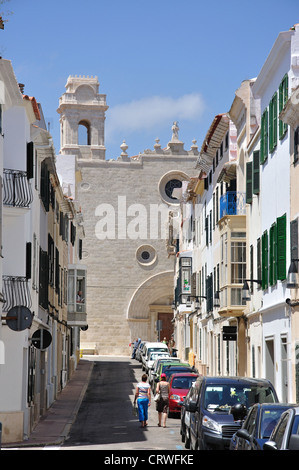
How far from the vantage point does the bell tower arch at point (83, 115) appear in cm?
7606

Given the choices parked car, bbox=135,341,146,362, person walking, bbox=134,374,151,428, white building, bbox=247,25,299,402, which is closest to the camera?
white building, bbox=247,25,299,402

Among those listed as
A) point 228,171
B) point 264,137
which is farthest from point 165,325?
point 264,137

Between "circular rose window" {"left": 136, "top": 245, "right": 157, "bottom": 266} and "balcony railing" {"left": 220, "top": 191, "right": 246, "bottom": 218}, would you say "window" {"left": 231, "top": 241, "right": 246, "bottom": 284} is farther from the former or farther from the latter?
"circular rose window" {"left": 136, "top": 245, "right": 157, "bottom": 266}

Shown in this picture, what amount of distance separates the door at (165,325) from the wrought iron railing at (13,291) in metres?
53.8

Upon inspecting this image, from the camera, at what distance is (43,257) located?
30.1 m

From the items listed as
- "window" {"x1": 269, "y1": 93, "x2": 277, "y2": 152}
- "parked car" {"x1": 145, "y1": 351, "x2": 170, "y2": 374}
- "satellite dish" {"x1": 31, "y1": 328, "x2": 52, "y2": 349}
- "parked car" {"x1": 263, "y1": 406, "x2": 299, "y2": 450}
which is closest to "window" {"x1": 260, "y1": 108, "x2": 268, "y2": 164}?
"window" {"x1": 269, "y1": 93, "x2": 277, "y2": 152}

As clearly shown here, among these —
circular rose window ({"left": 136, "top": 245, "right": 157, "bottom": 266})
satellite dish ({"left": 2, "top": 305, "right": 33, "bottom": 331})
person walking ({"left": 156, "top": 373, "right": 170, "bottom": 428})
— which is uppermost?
circular rose window ({"left": 136, "top": 245, "right": 157, "bottom": 266})

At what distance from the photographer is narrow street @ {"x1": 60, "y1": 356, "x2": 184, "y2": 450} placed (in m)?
21.8

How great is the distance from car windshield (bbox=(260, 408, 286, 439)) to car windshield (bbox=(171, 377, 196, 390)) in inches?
670

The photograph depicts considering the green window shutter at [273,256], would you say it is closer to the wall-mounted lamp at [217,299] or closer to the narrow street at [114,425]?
the narrow street at [114,425]

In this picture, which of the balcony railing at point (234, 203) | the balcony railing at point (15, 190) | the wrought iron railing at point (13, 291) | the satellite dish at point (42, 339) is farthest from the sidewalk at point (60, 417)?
the balcony railing at point (234, 203)

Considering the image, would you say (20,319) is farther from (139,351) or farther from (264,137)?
(139,351)

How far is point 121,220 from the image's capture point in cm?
7594

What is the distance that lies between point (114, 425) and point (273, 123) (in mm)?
9774
